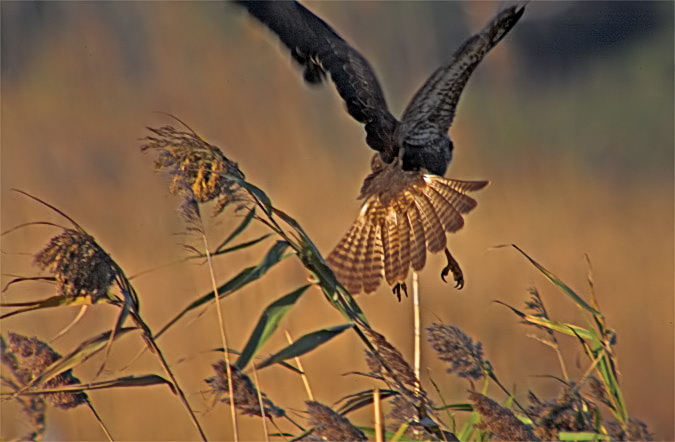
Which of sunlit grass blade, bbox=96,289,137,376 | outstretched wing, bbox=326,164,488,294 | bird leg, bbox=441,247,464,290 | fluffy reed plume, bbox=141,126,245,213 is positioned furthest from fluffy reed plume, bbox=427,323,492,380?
bird leg, bbox=441,247,464,290

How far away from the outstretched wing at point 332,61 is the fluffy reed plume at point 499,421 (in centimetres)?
192

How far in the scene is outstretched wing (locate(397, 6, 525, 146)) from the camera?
10.7ft

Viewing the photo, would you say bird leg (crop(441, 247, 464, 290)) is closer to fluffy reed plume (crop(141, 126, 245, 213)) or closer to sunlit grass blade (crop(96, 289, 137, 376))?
fluffy reed plume (crop(141, 126, 245, 213))

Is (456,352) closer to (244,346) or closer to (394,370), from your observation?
(394,370)

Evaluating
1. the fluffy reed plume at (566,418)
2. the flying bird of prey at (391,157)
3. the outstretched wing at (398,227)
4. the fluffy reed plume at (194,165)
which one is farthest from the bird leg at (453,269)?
the fluffy reed plume at (194,165)

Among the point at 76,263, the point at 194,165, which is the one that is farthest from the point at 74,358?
the point at 194,165

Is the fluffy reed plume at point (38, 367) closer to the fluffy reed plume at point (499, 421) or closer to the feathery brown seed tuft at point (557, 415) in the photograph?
the fluffy reed plume at point (499, 421)

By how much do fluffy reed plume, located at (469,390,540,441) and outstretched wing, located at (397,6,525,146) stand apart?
175 centimetres

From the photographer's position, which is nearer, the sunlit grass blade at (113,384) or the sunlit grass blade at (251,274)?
the sunlit grass blade at (113,384)

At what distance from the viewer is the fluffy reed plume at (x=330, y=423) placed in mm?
1791

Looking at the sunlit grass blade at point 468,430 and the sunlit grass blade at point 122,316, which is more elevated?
the sunlit grass blade at point 122,316

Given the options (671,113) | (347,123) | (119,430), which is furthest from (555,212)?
(119,430)

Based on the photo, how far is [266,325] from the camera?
1.86 meters

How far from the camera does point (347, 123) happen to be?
16.9 ft
